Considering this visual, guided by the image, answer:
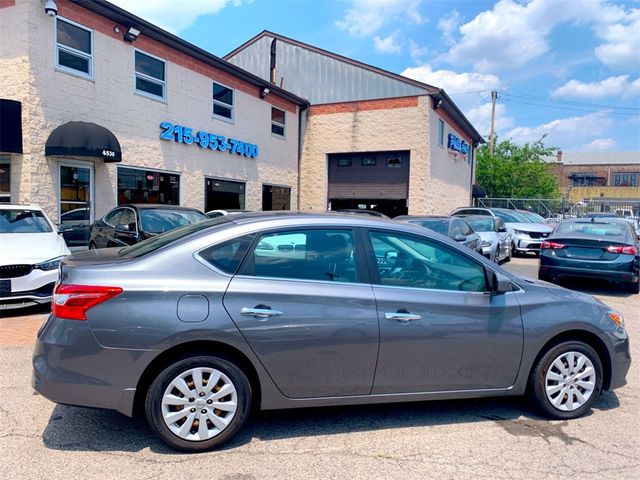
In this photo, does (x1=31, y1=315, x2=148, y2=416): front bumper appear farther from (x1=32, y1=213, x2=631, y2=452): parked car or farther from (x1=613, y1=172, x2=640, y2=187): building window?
(x1=613, y1=172, x2=640, y2=187): building window

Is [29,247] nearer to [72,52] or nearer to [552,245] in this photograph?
[72,52]

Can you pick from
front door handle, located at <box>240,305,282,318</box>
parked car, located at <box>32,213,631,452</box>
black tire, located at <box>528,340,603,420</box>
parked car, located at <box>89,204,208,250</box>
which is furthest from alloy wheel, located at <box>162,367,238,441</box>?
parked car, located at <box>89,204,208,250</box>

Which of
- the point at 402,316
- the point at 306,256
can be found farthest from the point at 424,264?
the point at 306,256

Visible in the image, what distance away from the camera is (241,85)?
1672cm

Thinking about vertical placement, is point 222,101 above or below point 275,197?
above

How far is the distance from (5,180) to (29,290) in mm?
Answer: 5775

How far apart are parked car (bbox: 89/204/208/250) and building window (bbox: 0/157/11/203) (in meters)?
2.49

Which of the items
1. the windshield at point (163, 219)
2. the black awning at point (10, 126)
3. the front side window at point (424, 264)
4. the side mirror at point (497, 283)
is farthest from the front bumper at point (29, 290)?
the side mirror at point (497, 283)

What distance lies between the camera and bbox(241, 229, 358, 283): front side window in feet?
10.6

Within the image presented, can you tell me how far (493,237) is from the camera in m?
12.3

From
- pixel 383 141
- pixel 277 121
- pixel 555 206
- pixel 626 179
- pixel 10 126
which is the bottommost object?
pixel 555 206

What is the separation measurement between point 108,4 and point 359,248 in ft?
36.3

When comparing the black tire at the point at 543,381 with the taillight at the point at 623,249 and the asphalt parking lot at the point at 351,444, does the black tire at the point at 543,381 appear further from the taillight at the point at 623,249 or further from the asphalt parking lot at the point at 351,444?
the taillight at the point at 623,249

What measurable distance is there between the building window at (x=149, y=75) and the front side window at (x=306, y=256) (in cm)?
1134
